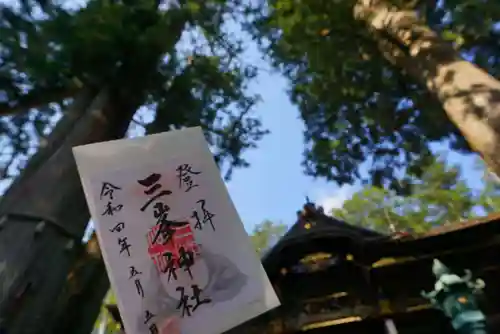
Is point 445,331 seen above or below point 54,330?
below

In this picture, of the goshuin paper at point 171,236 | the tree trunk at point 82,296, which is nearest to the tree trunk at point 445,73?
the goshuin paper at point 171,236

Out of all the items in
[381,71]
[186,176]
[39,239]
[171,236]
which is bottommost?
[171,236]

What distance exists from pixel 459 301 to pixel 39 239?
370 cm

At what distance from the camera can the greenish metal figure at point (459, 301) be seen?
13.1ft

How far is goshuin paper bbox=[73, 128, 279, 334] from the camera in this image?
3.21m

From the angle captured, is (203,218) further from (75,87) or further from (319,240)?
(75,87)

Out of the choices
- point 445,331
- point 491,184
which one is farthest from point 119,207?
point 491,184

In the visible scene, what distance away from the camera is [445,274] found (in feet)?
14.1

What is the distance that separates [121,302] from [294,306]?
253 centimetres

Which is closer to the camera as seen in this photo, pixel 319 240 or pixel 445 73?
pixel 319 240

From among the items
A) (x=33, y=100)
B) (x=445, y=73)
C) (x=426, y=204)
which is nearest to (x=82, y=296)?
(x=33, y=100)

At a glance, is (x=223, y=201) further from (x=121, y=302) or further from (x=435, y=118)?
(x=435, y=118)

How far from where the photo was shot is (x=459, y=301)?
4.15 meters

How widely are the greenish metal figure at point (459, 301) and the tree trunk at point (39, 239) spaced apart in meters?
3.43
